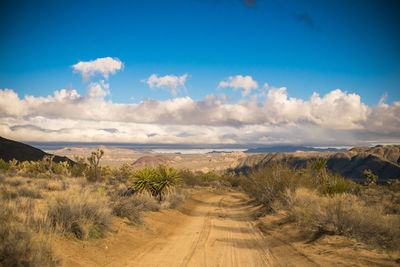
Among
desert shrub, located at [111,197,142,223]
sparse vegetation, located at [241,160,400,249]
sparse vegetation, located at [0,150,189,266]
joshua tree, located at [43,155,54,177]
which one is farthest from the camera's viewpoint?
joshua tree, located at [43,155,54,177]

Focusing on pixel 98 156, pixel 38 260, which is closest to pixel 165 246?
pixel 38 260

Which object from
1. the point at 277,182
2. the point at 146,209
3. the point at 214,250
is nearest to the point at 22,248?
the point at 214,250

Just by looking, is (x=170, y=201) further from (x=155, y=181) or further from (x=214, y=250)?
(x=214, y=250)

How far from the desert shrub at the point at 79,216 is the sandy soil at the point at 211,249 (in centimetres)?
45

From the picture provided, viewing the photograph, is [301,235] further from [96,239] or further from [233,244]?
[96,239]

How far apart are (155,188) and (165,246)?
8596 mm

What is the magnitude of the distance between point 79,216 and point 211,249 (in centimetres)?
472

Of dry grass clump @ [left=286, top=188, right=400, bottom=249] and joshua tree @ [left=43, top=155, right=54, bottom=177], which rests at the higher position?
dry grass clump @ [left=286, top=188, right=400, bottom=249]

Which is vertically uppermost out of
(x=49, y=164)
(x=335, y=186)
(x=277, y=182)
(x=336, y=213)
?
(x=335, y=186)

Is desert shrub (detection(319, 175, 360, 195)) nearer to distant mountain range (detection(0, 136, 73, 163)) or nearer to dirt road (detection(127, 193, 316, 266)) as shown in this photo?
dirt road (detection(127, 193, 316, 266))

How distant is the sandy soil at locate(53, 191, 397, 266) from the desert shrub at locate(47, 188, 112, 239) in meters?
0.45

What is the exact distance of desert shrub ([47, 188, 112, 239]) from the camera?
7816 mm

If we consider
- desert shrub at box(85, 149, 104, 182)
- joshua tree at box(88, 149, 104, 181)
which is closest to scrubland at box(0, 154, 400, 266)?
desert shrub at box(85, 149, 104, 182)

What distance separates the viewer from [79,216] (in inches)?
328
